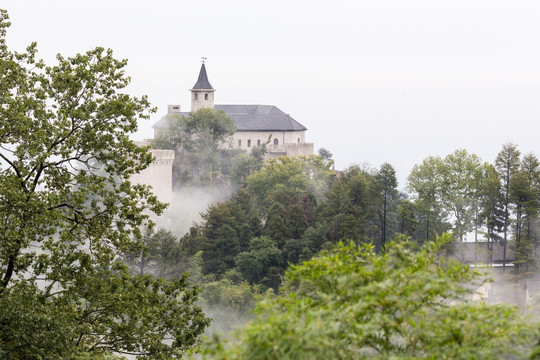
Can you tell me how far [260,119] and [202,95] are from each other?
6.50m

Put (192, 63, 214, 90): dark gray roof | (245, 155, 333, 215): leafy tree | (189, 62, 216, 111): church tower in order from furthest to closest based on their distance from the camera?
1. (192, 63, 214, 90): dark gray roof
2. (189, 62, 216, 111): church tower
3. (245, 155, 333, 215): leafy tree

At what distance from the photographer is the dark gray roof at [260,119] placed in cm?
8725

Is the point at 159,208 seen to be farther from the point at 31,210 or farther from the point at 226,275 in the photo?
Answer: the point at 226,275

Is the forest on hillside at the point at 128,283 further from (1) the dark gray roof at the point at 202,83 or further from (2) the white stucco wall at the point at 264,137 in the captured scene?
(1) the dark gray roof at the point at 202,83

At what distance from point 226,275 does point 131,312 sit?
1492 inches

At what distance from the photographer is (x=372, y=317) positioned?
7.67m

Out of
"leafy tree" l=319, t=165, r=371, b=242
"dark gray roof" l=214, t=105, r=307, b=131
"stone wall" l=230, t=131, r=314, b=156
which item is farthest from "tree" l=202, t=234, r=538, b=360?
"dark gray roof" l=214, t=105, r=307, b=131

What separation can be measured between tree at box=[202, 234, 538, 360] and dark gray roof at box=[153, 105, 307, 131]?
75849 millimetres

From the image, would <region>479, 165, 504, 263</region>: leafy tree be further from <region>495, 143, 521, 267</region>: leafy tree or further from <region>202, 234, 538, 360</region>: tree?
<region>202, 234, 538, 360</region>: tree

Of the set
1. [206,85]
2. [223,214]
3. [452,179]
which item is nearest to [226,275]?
[223,214]

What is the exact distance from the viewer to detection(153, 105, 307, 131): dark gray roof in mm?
87250

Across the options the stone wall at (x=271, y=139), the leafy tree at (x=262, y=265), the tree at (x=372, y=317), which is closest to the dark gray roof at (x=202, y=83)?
the stone wall at (x=271, y=139)

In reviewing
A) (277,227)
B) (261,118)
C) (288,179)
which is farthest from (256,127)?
(277,227)

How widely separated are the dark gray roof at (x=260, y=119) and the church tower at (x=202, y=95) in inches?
113
